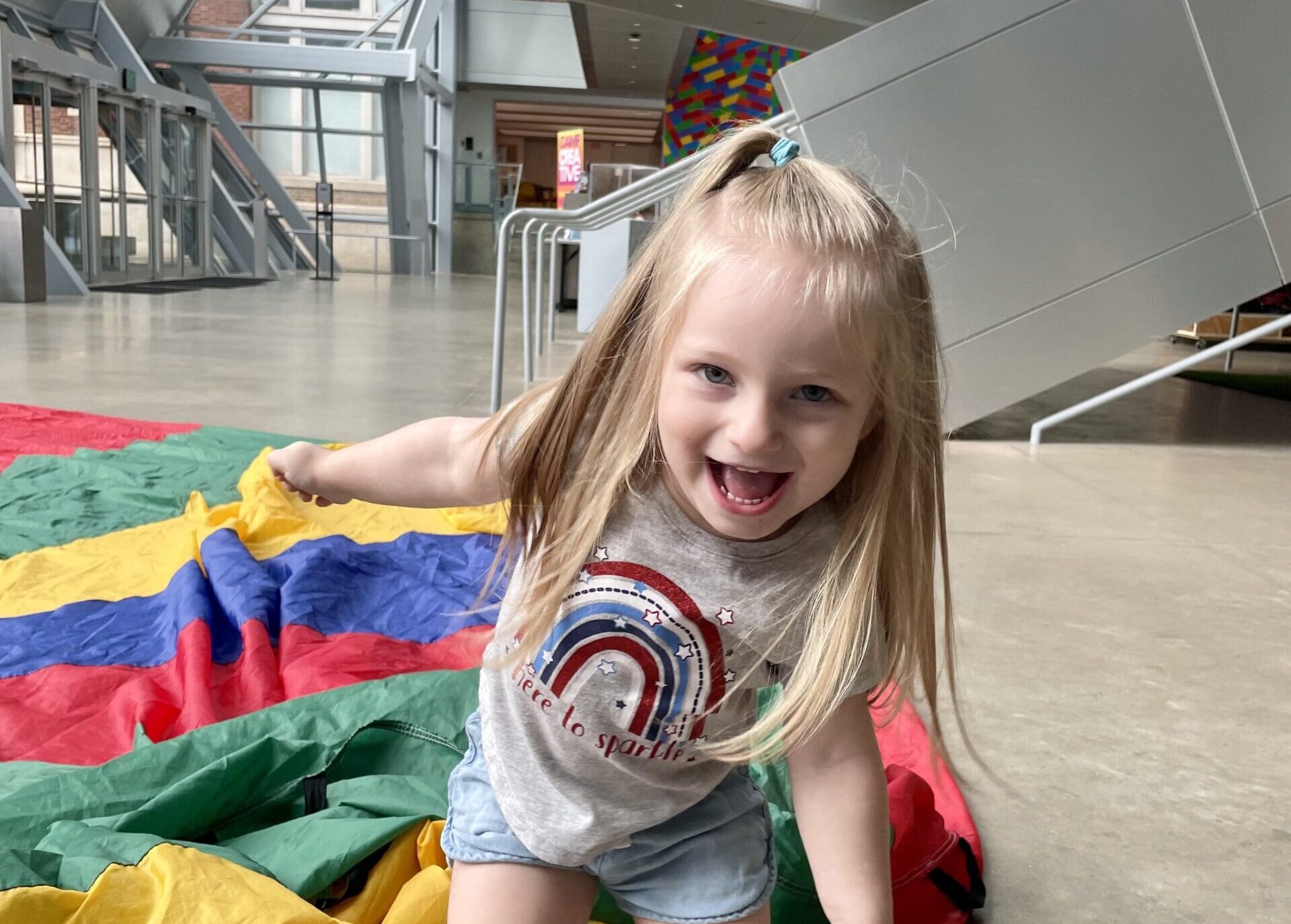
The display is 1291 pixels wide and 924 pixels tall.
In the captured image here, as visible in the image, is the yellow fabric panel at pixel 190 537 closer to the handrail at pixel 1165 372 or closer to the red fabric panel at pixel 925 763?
the red fabric panel at pixel 925 763

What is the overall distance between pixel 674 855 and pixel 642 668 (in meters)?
0.24

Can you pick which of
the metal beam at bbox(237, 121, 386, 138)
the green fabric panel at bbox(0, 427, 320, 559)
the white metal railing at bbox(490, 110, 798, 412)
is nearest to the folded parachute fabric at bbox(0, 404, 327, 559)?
the green fabric panel at bbox(0, 427, 320, 559)

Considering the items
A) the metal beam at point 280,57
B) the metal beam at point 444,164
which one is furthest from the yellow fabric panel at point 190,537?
the metal beam at point 444,164

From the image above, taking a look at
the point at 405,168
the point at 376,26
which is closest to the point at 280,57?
the point at 376,26

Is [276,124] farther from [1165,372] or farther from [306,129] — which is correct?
[1165,372]

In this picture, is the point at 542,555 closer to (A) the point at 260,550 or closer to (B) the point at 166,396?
(A) the point at 260,550

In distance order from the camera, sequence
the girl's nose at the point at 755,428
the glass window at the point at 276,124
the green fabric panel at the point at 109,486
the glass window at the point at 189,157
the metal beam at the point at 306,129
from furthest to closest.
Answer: the glass window at the point at 276,124 → the metal beam at the point at 306,129 → the glass window at the point at 189,157 → the green fabric panel at the point at 109,486 → the girl's nose at the point at 755,428

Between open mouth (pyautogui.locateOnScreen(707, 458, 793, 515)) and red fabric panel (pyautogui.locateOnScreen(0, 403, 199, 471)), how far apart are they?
9.00ft

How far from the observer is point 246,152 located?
16953mm

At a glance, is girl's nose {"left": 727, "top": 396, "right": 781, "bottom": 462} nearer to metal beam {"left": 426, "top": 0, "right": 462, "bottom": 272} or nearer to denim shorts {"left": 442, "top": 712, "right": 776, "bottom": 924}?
denim shorts {"left": 442, "top": 712, "right": 776, "bottom": 924}

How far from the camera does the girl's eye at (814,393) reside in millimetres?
964

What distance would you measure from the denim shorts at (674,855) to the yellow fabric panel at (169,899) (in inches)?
6.7

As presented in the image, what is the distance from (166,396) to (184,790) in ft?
11.3

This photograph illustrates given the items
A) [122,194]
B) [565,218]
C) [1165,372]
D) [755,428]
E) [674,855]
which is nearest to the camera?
[755,428]
